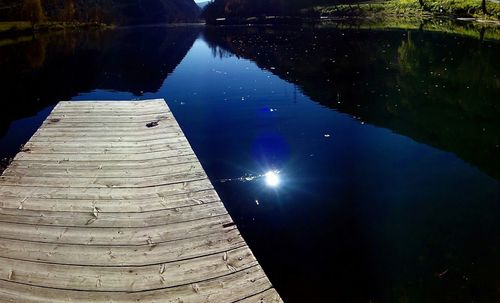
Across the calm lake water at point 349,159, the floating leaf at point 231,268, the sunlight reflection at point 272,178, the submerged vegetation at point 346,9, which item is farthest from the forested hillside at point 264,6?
the floating leaf at point 231,268

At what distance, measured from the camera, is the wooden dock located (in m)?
5.60

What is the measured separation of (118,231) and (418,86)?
21138 mm

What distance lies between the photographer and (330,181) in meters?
11.8

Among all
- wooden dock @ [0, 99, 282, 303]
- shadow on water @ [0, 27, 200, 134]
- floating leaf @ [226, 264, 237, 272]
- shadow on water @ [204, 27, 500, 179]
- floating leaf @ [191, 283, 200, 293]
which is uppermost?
wooden dock @ [0, 99, 282, 303]

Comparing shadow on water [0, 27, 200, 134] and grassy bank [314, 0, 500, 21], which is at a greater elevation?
grassy bank [314, 0, 500, 21]

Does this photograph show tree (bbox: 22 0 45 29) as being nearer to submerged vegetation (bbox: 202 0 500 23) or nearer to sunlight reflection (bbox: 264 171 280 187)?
submerged vegetation (bbox: 202 0 500 23)

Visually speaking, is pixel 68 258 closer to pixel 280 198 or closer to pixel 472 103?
pixel 280 198

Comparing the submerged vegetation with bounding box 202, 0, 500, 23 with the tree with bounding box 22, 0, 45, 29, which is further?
the tree with bounding box 22, 0, 45, 29

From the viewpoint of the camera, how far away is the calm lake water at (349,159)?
8070 mm

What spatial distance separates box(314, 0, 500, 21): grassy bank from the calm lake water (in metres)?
39.7

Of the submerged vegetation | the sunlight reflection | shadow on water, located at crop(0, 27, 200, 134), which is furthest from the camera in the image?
the submerged vegetation

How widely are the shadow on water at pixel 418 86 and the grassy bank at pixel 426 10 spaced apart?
28.8m

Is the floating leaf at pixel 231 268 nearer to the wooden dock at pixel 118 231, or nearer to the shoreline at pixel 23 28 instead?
the wooden dock at pixel 118 231

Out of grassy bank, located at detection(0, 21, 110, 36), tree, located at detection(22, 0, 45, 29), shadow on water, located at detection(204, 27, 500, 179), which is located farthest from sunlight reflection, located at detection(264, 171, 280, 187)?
tree, located at detection(22, 0, 45, 29)
